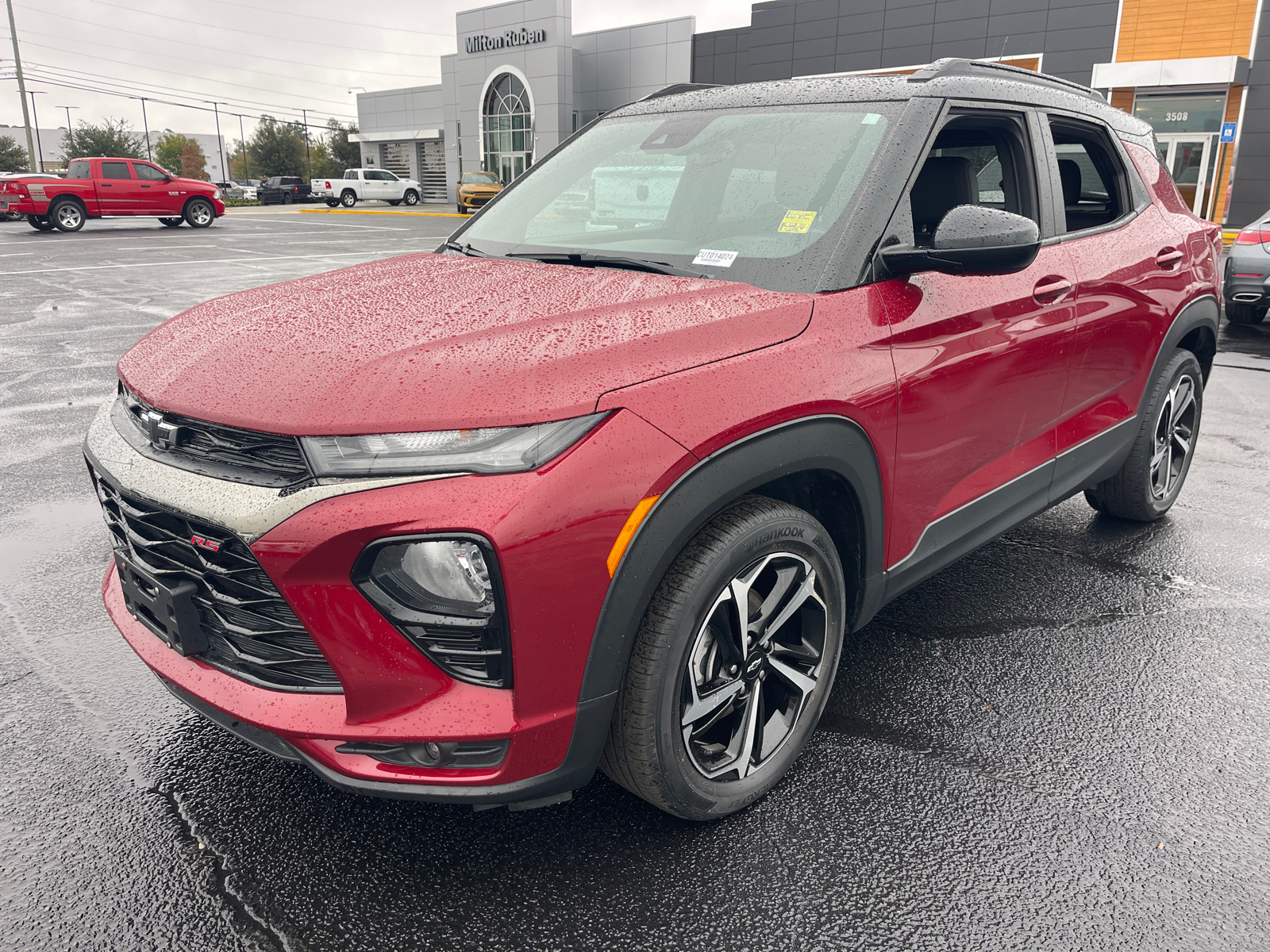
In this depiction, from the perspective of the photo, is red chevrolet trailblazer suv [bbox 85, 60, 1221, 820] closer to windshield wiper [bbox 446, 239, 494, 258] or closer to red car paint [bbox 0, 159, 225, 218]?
windshield wiper [bbox 446, 239, 494, 258]

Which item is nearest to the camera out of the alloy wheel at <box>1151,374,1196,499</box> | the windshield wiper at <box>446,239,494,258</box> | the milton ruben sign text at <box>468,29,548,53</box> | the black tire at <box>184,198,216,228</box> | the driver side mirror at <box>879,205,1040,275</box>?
the driver side mirror at <box>879,205,1040,275</box>

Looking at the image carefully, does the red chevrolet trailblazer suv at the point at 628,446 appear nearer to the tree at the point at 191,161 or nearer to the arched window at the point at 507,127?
the arched window at the point at 507,127

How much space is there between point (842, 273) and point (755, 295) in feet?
0.85

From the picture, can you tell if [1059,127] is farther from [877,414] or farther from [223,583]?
[223,583]

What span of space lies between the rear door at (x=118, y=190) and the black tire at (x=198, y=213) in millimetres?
1358

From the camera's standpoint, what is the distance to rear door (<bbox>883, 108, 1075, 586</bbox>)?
8.32ft

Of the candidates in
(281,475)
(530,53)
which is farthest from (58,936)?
(530,53)

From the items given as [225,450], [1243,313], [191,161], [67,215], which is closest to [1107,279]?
[225,450]

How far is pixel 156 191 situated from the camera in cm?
2595

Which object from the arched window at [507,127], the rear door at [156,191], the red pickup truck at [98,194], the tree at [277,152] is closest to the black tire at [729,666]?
the red pickup truck at [98,194]

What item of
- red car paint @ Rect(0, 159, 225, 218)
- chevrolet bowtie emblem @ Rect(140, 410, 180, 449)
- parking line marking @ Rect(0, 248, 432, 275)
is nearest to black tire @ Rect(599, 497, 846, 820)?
chevrolet bowtie emblem @ Rect(140, 410, 180, 449)

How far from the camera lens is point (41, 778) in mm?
2523

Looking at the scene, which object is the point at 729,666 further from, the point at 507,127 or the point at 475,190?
the point at 507,127

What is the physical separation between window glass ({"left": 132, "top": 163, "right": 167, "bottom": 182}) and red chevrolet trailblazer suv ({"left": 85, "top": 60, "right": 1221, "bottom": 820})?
2691 centimetres
